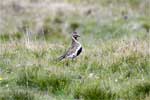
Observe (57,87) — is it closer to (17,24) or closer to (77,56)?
(77,56)

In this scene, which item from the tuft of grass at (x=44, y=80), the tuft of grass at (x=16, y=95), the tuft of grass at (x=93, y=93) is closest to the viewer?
the tuft of grass at (x=16, y=95)

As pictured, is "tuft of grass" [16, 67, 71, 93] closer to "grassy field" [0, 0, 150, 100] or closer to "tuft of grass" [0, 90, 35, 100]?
"grassy field" [0, 0, 150, 100]

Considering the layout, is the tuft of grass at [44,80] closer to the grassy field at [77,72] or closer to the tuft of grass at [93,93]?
the grassy field at [77,72]

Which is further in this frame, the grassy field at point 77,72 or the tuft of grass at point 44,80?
the tuft of grass at point 44,80

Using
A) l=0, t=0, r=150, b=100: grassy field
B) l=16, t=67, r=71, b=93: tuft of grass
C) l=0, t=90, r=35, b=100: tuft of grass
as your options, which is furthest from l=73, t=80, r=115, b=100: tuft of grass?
l=0, t=90, r=35, b=100: tuft of grass

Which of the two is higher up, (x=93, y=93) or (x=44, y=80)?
(x=44, y=80)

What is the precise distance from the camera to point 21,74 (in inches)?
359

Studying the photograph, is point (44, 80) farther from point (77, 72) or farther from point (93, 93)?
point (93, 93)

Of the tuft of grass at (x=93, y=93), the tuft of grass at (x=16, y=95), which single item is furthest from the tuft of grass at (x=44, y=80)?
the tuft of grass at (x=16, y=95)

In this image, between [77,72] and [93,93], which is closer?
[93,93]

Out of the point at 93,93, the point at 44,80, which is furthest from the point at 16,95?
the point at 93,93

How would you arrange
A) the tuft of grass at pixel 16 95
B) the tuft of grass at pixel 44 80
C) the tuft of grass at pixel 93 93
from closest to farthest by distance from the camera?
the tuft of grass at pixel 16 95 < the tuft of grass at pixel 93 93 < the tuft of grass at pixel 44 80

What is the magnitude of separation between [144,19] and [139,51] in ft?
32.9

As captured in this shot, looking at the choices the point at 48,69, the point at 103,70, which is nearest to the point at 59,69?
the point at 48,69
